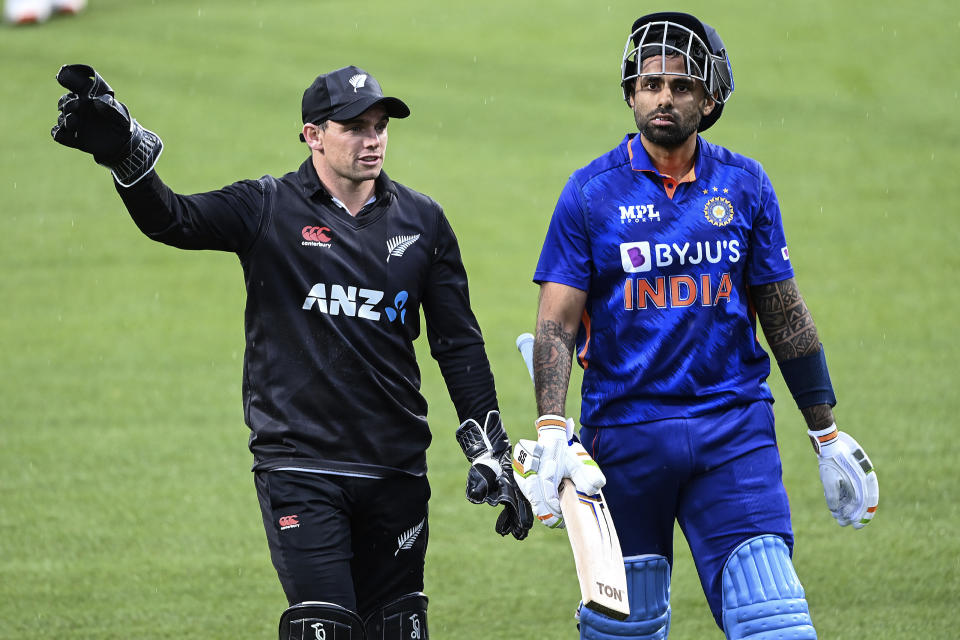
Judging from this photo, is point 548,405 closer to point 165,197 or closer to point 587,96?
point 165,197

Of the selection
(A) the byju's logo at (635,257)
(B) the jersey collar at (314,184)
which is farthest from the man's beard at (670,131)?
(B) the jersey collar at (314,184)

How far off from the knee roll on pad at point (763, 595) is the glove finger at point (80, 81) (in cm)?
256

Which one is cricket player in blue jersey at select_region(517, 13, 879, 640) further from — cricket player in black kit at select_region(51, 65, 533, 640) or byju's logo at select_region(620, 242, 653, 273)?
cricket player in black kit at select_region(51, 65, 533, 640)

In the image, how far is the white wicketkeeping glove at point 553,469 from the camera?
4.59 meters

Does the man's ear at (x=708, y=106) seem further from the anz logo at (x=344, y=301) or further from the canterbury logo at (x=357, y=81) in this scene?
the anz logo at (x=344, y=301)

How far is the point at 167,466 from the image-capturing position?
1013 cm

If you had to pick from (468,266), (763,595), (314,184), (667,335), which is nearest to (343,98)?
(314,184)

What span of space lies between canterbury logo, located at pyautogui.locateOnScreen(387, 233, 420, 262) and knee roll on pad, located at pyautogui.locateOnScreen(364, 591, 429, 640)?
1.27 meters

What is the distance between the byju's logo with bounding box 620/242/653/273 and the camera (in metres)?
4.79

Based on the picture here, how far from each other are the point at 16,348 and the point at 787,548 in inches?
400

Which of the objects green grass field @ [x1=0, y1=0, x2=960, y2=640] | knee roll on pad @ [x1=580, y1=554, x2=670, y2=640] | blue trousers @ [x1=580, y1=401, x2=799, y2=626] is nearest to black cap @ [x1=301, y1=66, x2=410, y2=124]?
blue trousers @ [x1=580, y1=401, x2=799, y2=626]

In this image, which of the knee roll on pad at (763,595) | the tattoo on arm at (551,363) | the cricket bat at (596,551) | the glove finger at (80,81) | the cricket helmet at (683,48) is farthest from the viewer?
the cricket helmet at (683,48)

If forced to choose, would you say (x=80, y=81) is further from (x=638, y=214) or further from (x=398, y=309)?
(x=638, y=214)

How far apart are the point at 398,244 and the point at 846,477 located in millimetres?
1838
